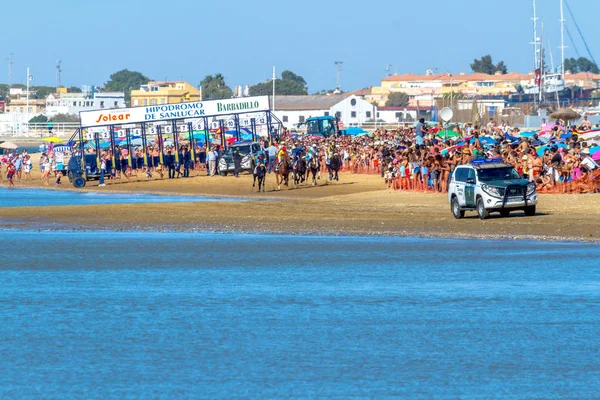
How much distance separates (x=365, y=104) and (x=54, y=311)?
5167 inches

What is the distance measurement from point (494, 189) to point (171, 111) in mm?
27838

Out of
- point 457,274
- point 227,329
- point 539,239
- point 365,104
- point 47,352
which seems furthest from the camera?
point 365,104

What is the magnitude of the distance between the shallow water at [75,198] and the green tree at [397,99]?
140002mm

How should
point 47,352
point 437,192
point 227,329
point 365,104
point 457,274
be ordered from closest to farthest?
point 47,352, point 227,329, point 457,274, point 437,192, point 365,104

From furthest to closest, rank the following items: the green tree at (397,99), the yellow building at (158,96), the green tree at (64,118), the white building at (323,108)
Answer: the green tree at (397,99), the green tree at (64,118), the yellow building at (158,96), the white building at (323,108)

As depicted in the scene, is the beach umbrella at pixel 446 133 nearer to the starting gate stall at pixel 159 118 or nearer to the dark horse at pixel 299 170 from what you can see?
the dark horse at pixel 299 170

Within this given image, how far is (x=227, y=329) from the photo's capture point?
1525cm

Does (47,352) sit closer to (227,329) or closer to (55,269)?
(227,329)

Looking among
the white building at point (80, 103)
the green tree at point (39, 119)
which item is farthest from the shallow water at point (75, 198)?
the white building at point (80, 103)

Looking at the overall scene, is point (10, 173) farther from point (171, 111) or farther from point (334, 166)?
point (334, 166)

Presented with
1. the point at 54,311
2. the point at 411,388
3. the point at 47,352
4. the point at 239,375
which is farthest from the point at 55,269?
the point at 411,388

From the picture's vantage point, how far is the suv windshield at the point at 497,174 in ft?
95.5

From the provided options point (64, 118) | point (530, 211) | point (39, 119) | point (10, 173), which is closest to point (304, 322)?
point (530, 211)

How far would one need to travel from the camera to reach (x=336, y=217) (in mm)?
33375
